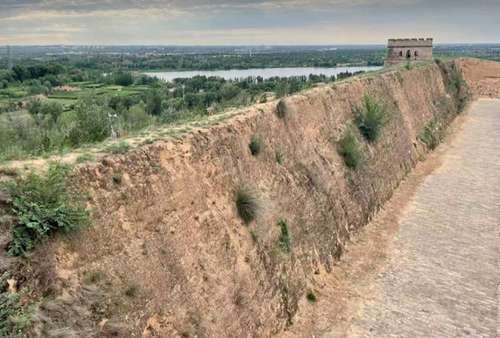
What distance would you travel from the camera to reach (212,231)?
8.65 m

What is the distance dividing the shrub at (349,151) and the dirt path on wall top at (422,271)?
2044 mm

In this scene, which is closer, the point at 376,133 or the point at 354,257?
the point at 354,257

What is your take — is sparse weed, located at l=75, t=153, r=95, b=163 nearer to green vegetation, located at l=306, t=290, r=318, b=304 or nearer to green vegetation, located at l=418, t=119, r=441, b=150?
green vegetation, located at l=306, t=290, r=318, b=304

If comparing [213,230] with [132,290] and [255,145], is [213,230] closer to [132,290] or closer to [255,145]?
[132,290]

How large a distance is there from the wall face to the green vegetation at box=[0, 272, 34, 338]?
0.28m

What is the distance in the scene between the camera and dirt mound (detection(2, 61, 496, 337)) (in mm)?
6258

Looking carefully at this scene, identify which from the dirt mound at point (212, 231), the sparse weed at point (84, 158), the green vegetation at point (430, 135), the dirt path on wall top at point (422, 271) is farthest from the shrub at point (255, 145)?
the green vegetation at point (430, 135)

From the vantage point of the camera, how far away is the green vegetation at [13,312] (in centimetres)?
499

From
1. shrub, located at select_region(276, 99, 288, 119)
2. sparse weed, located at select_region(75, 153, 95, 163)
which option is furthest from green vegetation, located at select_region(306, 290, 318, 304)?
sparse weed, located at select_region(75, 153, 95, 163)

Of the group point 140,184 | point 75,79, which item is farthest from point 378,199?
point 75,79

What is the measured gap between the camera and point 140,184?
7520 mm

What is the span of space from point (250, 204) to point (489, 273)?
6992 millimetres

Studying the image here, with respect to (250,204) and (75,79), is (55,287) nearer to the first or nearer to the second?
(250,204)

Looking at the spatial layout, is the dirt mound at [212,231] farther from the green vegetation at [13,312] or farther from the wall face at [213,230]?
the green vegetation at [13,312]
